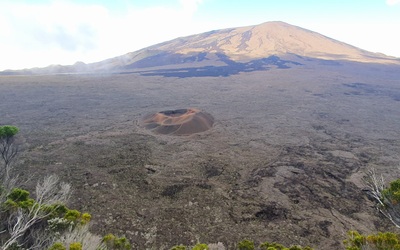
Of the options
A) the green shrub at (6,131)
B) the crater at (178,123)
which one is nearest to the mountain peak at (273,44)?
the crater at (178,123)

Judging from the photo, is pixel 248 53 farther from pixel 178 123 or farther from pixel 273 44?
pixel 178 123

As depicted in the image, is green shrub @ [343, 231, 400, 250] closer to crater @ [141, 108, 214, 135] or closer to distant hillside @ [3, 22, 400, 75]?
crater @ [141, 108, 214, 135]

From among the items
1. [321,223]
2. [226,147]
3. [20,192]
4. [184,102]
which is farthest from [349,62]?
[20,192]

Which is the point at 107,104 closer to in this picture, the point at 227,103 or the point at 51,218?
the point at 227,103

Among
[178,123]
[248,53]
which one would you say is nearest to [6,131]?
[178,123]

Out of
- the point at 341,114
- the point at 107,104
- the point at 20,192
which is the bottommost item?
the point at 341,114

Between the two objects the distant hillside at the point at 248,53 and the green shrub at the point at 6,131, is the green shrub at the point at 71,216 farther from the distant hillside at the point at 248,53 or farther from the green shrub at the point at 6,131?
the distant hillside at the point at 248,53
